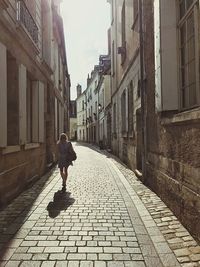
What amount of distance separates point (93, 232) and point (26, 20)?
644 centimetres

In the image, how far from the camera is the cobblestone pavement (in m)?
4.27

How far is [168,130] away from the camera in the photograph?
6.59m

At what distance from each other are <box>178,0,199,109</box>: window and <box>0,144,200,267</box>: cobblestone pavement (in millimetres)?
1988

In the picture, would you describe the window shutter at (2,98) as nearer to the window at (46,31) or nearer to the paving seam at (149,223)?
the paving seam at (149,223)

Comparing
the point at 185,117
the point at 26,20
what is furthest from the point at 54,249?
the point at 26,20

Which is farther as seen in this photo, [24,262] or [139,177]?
[139,177]

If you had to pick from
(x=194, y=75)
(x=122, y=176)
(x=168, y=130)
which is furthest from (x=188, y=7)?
(x=122, y=176)

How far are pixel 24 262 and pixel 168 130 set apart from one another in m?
3.50

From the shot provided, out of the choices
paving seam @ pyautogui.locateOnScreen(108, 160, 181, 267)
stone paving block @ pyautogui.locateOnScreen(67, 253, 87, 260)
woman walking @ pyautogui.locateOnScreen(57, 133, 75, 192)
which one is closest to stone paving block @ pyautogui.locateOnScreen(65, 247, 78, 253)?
stone paving block @ pyautogui.locateOnScreen(67, 253, 87, 260)

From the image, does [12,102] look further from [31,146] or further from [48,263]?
[48,263]

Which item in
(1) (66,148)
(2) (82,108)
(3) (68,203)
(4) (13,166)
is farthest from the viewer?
(2) (82,108)

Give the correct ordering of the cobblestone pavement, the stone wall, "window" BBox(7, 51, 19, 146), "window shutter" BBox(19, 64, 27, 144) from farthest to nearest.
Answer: "window shutter" BBox(19, 64, 27, 144) < "window" BBox(7, 51, 19, 146) < the stone wall < the cobblestone pavement

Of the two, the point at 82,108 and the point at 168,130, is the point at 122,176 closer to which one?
the point at 168,130

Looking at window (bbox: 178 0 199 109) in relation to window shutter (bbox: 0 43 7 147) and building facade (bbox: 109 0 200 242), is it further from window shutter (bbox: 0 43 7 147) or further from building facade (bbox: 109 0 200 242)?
window shutter (bbox: 0 43 7 147)
